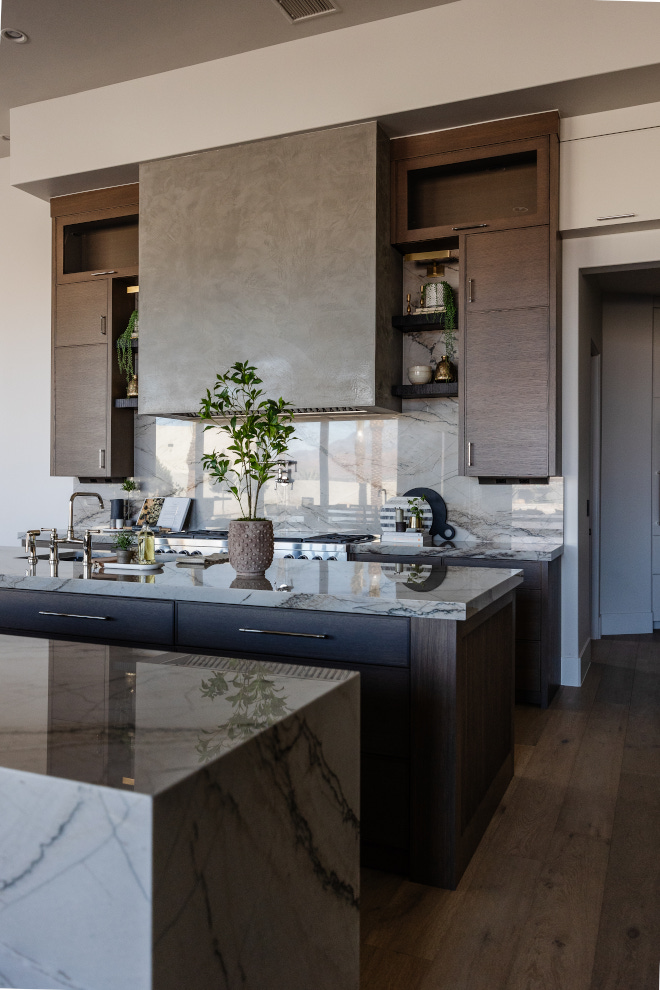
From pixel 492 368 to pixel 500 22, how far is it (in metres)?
1.70

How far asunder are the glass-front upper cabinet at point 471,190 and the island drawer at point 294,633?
2869 mm

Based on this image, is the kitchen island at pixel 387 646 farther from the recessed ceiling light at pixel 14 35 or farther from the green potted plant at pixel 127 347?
the recessed ceiling light at pixel 14 35

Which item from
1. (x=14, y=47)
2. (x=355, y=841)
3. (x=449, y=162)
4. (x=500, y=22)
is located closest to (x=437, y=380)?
(x=449, y=162)

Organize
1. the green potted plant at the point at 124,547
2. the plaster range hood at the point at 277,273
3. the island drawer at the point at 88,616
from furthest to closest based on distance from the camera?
the plaster range hood at the point at 277,273 → the green potted plant at the point at 124,547 → the island drawer at the point at 88,616

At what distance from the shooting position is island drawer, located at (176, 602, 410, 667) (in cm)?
210

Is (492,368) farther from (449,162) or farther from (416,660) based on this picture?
(416,660)

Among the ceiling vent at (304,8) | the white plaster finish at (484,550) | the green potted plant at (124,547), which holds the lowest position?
the white plaster finish at (484,550)

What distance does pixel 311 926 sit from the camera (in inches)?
46.1

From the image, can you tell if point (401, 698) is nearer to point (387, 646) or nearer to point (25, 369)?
point (387, 646)

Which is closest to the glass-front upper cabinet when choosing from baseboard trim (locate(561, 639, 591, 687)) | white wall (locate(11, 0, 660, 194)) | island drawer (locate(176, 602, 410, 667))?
white wall (locate(11, 0, 660, 194))

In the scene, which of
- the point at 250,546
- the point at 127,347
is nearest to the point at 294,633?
the point at 250,546

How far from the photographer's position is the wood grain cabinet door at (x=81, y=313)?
17.3ft

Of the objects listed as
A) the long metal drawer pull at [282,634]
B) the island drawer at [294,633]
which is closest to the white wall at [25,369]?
the island drawer at [294,633]

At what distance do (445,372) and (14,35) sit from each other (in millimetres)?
2999
